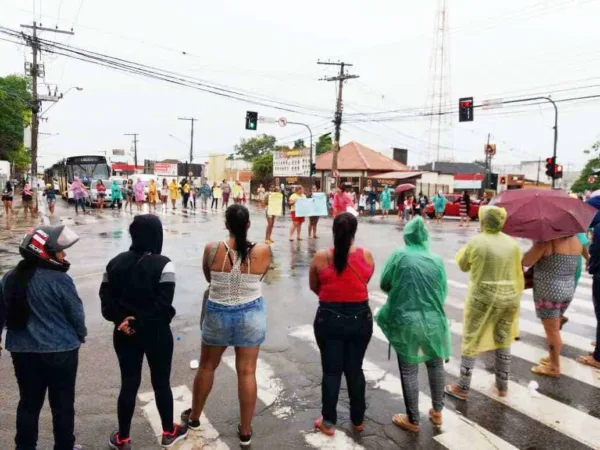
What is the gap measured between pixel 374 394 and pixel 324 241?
1051 centimetres

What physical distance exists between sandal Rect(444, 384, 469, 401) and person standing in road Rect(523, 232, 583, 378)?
4.02ft

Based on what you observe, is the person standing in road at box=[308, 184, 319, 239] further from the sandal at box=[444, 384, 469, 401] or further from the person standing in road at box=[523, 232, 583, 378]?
the sandal at box=[444, 384, 469, 401]

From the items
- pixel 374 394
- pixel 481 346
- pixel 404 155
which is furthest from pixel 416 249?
pixel 404 155

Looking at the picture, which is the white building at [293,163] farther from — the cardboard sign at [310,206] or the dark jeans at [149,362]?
the dark jeans at [149,362]

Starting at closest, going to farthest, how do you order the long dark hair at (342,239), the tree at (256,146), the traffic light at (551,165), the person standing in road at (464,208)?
the long dark hair at (342,239)
the person standing in road at (464,208)
the traffic light at (551,165)
the tree at (256,146)

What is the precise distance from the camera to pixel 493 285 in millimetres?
4352

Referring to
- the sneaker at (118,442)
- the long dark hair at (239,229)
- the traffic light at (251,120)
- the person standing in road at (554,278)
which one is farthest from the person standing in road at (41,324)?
the traffic light at (251,120)

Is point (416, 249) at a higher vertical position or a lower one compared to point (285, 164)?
lower

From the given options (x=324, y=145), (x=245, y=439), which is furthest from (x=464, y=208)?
(x=324, y=145)

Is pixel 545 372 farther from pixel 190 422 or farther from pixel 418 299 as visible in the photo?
pixel 190 422

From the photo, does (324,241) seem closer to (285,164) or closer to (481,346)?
(481,346)

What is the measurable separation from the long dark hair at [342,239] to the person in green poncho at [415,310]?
1.66 feet

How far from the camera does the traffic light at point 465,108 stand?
23.8 metres

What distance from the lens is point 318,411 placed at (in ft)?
14.1
